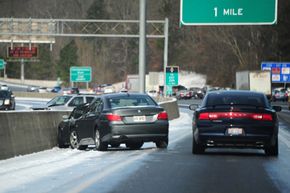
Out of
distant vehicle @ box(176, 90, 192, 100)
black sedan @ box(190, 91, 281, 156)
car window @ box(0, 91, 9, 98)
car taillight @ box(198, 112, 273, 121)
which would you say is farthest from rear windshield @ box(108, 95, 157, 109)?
distant vehicle @ box(176, 90, 192, 100)

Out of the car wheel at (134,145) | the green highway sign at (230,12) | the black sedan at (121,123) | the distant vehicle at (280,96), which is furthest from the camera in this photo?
the distant vehicle at (280,96)

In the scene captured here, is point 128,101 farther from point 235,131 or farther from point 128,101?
point 235,131

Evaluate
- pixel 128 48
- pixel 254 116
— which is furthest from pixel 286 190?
pixel 128 48

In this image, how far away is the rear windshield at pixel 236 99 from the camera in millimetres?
18234

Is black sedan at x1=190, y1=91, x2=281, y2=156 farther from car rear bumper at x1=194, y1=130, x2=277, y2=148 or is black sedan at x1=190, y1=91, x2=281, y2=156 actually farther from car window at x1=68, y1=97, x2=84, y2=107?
car window at x1=68, y1=97, x2=84, y2=107

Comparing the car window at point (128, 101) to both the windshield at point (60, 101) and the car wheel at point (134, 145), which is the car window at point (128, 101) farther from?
the windshield at point (60, 101)

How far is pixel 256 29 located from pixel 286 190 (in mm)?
93143

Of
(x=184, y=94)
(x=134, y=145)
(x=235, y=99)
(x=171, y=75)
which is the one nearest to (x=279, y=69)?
(x=184, y=94)

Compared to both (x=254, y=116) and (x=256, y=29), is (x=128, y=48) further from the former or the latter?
(x=254, y=116)

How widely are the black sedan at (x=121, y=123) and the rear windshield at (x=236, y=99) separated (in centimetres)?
186

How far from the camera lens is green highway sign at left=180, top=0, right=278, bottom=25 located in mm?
39062

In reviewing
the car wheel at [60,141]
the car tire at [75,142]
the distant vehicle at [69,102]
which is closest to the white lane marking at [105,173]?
the car tire at [75,142]

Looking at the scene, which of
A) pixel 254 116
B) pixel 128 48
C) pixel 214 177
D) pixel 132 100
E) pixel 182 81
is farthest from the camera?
pixel 128 48

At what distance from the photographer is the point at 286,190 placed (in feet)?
38.5
